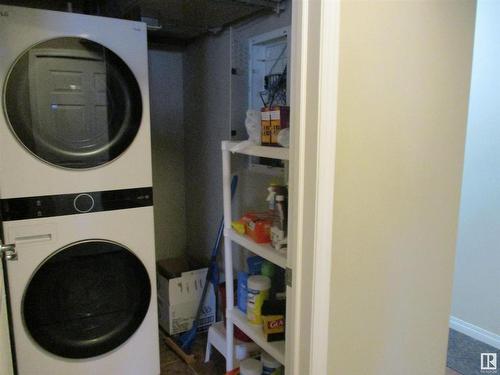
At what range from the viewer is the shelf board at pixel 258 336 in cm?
136

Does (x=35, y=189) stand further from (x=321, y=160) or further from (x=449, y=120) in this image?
(x=449, y=120)

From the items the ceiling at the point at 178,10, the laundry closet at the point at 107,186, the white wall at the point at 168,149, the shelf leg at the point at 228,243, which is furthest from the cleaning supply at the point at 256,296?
the white wall at the point at 168,149

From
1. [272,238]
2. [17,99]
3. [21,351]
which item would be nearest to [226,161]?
[272,238]

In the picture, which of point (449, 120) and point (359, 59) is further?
point (449, 120)

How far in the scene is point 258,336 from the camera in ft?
4.84

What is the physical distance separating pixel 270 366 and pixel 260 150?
872 millimetres

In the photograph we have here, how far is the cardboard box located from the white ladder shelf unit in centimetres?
65

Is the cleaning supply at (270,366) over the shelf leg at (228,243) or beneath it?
beneath

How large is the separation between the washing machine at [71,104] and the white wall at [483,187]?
6.16ft

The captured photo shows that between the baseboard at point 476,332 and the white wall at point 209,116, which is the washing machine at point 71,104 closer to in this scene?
the white wall at point 209,116

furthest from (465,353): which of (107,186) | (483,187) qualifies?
(107,186)

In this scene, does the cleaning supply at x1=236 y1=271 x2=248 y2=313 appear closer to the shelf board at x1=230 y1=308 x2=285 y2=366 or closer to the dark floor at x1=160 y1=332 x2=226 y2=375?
the shelf board at x1=230 y1=308 x2=285 y2=366

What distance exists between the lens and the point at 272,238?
1.43 m

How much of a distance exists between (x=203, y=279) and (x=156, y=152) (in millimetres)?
923
